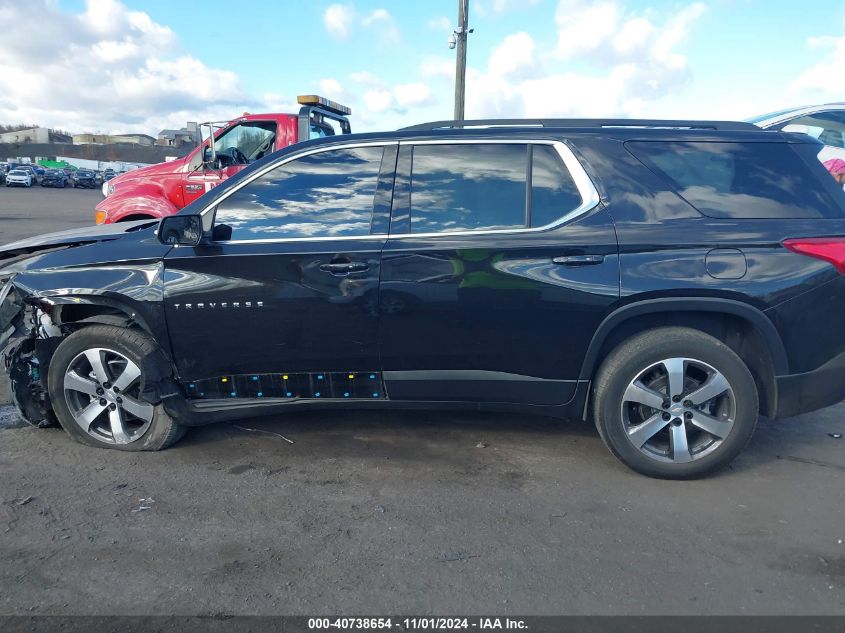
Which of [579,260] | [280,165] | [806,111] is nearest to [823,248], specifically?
[579,260]

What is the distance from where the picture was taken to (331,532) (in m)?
3.23

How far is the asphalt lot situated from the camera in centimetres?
275

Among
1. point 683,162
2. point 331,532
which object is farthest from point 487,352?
point 683,162

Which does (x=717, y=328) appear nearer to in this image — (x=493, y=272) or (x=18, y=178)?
(x=493, y=272)

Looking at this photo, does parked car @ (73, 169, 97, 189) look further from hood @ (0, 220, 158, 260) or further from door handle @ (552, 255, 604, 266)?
door handle @ (552, 255, 604, 266)

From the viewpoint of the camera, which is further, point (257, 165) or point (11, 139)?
point (11, 139)

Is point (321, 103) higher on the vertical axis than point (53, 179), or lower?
higher

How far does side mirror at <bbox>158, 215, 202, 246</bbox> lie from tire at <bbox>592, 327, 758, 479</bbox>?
2404 mm

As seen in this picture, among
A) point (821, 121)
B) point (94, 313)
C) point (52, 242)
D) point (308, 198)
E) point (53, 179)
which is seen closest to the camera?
point (308, 198)

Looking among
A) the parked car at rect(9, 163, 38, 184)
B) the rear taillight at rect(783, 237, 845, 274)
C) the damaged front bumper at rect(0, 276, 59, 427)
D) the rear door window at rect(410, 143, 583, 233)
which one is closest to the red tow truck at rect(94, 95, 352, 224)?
the damaged front bumper at rect(0, 276, 59, 427)

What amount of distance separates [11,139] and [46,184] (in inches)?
2368

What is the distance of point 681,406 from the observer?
366 centimetres

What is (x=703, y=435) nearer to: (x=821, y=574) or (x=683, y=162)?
(x=821, y=574)

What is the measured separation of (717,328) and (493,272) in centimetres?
131
